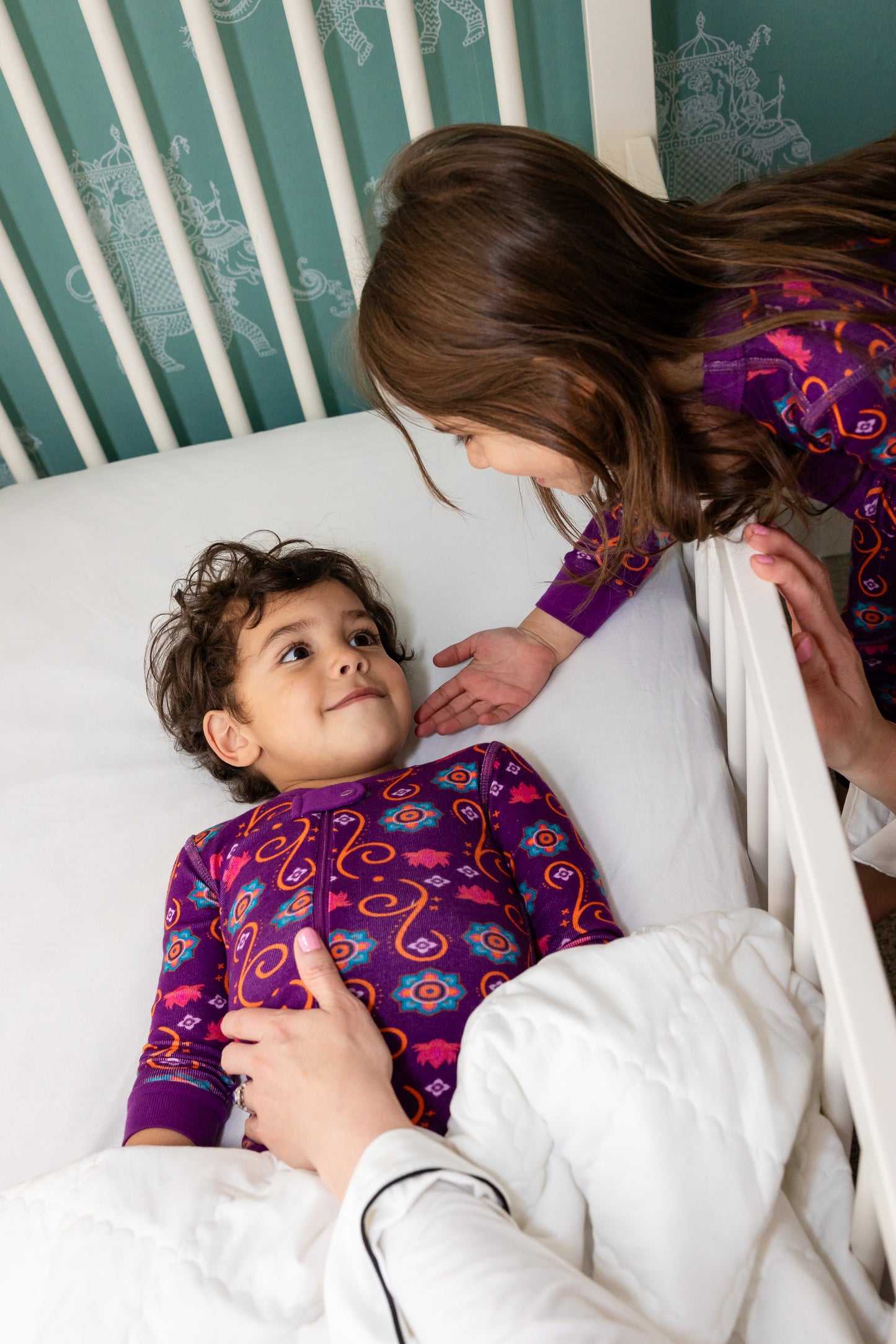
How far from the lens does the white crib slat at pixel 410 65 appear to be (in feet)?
3.35

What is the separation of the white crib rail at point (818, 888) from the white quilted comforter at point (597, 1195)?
34 millimetres

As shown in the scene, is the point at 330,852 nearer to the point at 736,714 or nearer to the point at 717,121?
the point at 736,714

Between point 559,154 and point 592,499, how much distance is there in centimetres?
26

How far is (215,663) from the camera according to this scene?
1023 mm

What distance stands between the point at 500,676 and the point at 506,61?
61 cm

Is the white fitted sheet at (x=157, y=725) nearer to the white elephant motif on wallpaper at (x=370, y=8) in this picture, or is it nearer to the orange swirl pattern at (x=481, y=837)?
the orange swirl pattern at (x=481, y=837)

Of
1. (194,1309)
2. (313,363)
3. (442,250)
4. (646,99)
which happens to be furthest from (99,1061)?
(646,99)

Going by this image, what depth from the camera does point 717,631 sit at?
92 centimetres

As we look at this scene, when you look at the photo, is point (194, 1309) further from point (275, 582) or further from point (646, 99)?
point (646, 99)

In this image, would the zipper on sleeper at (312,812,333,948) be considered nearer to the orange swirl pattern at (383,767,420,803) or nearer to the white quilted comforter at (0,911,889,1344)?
the orange swirl pattern at (383,767,420,803)

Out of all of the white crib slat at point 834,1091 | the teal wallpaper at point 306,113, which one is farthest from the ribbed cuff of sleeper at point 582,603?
the teal wallpaper at point 306,113

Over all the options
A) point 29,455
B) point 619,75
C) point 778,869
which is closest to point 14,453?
point 29,455

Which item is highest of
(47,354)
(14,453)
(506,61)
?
(506,61)

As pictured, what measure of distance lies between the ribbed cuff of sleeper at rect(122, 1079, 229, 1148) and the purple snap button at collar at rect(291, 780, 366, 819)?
0.76 feet
